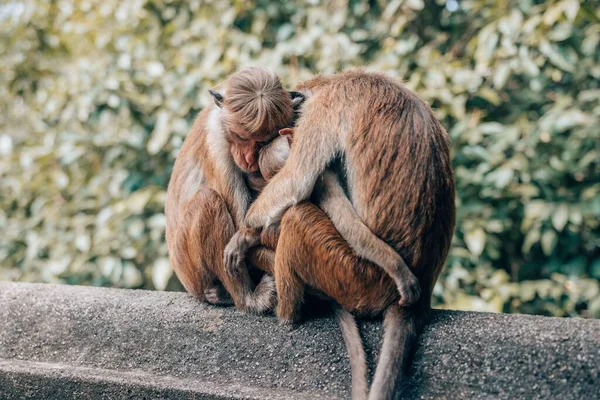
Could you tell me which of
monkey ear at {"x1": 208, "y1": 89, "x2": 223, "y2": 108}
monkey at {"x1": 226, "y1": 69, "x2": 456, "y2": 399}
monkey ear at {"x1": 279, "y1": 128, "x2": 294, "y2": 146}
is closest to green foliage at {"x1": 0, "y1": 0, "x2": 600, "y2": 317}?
monkey ear at {"x1": 208, "y1": 89, "x2": 223, "y2": 108}

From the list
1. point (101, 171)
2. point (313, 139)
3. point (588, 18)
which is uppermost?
point (313, 139)

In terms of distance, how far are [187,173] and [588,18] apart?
3450 millimetres

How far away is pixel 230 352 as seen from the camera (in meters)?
3.01

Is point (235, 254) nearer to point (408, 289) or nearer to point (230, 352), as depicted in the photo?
point (230, 352)

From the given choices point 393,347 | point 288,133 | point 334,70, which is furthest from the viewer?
point 334,70

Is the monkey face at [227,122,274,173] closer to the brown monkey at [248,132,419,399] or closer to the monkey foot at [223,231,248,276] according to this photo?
the brown monkey at [248,132,419,399]

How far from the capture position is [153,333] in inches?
125

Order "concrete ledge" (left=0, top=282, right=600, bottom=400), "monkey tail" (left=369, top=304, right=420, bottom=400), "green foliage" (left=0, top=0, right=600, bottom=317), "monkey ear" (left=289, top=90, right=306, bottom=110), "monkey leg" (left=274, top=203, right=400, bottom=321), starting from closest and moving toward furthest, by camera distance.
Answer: "monkey tail" (left=369, top=304, right=420, bottom=400), "concrete ledge" (left=0, top=282, right=600, bottom=400), "monkey leg" (left=274, top=203, right=400, bottom=321), "monkey ear" (left=289, top=90, right=306, bottom=110), "green foliage" (left=0, top=0, right=600, bottom=317)

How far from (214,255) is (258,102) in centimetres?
80

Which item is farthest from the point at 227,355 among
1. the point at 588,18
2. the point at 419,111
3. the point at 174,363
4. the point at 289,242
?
the point at 588,18

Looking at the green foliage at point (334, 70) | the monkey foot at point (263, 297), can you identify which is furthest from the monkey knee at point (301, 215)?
the green foliage at point (334, 70)

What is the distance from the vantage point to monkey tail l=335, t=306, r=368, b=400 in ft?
8.41

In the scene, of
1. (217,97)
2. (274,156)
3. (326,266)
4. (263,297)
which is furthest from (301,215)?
(217,97)

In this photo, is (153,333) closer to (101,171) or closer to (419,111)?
(419,111)
